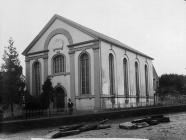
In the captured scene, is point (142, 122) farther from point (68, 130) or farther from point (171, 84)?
point (171, 84)

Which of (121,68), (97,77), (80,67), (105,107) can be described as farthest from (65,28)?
(105,107)

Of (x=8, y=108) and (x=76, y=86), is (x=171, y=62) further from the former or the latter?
(x=8, y=108)

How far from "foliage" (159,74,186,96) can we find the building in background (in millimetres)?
9982

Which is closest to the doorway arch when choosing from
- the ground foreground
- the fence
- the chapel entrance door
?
the chapel entrance door

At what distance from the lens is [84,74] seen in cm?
2755

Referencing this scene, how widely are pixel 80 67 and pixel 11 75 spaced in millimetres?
6238

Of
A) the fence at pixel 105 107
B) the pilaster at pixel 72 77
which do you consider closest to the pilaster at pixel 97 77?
the fence at pixel 105 107

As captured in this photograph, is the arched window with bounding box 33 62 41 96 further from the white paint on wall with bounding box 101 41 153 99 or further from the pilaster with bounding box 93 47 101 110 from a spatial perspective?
the white paint on wall with bounding box 101 41 153 99

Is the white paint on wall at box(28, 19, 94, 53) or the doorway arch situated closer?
the white paint on wall at box(28, 19, 94, 53)

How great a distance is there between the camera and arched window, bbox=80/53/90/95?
27234mm

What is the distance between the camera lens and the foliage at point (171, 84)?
40950mm

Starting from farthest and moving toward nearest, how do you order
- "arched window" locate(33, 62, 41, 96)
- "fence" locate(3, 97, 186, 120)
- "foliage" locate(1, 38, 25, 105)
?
"arched window" locate(33, 62, 41, 96) < "foliage" locate(1, 38, 25, 105) < "fence" locate(3, 97, 186, 120)

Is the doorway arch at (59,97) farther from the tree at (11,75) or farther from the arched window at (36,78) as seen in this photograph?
the tree at (11,75)

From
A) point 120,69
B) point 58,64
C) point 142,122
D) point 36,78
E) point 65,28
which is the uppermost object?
point 65,28
